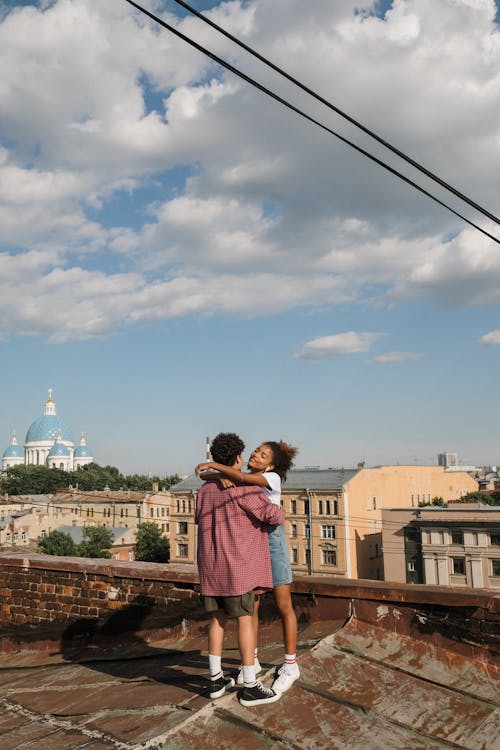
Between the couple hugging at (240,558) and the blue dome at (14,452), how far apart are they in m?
129

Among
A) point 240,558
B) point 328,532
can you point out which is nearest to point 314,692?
point 240,558

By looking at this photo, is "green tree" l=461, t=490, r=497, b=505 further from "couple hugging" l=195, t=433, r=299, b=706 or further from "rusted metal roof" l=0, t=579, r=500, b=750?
"couple hugging" l=195, t=433, r=299, b=706

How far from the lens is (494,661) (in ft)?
12.7

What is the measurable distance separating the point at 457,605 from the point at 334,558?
37945mm

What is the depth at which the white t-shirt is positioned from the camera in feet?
11.8

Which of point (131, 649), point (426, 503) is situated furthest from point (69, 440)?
point (131, 649)

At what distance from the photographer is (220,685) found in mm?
3494

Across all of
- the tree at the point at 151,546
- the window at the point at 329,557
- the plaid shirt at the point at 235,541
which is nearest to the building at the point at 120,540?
the tree at the point at 151,546

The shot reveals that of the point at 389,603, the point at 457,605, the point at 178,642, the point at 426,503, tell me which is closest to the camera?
the point at 457,605

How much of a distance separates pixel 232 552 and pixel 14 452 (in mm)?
129587

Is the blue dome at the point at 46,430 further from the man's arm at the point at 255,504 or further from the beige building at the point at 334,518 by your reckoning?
the man's arm at the point at 255,504

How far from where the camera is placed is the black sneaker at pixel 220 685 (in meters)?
3.40

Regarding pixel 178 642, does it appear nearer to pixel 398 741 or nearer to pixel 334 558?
pixel 398 741

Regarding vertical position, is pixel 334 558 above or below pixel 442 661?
below
